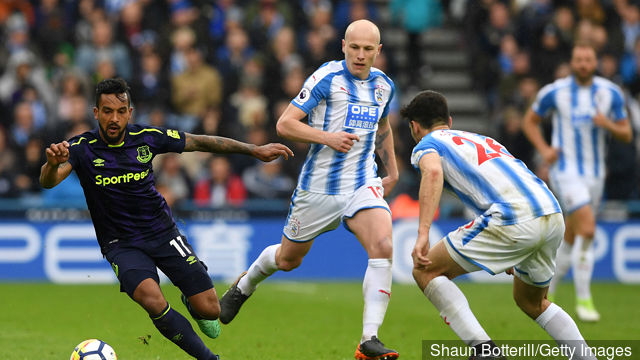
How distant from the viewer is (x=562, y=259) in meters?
11.6

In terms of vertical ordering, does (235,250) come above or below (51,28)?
below

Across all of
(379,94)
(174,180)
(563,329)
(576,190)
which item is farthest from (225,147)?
(174,180)

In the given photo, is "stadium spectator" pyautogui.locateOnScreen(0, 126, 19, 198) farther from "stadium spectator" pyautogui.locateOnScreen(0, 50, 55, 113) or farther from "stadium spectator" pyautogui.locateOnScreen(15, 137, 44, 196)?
"stadium spectator" pyautogui.locateOnScreen(0, 50, 55, 113)

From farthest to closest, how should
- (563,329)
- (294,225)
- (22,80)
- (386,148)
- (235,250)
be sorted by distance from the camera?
(22,80)
(235,250)
(386,148)
(294,225)
(563,329)

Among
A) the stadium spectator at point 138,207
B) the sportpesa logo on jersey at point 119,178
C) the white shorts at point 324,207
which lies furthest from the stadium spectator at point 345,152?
the sportpesa logo on jersey at point 119,178

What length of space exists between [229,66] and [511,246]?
11.1m

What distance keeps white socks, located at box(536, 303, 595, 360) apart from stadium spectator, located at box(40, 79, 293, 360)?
2.37m

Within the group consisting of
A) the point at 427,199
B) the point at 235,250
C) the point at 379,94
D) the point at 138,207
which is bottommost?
the point at 235,250

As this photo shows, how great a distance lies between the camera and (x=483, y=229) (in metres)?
6.98

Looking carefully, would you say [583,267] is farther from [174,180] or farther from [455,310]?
[174,180]

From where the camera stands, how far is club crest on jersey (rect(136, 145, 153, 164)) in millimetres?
7477

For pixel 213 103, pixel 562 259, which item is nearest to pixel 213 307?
pixel 562 259

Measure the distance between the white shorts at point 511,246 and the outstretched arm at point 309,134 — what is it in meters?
1.17

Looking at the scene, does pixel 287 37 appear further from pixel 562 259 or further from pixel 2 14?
pixel 562 259
